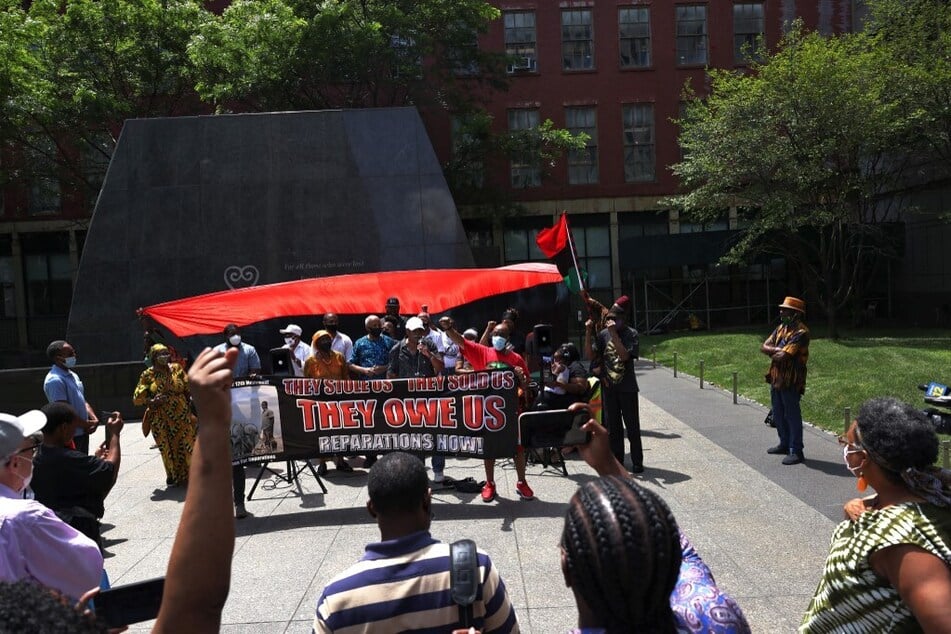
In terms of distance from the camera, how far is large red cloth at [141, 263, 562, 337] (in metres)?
11.0

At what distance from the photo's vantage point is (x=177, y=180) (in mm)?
16906

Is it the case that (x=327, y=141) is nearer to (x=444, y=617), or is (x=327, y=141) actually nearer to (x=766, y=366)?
(x=766, y=366)

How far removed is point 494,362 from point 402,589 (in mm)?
6255

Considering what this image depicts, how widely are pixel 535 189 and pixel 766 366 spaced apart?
18.1 meters

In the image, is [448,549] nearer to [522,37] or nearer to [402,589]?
[402,589]

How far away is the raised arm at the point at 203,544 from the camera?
159 centimetres

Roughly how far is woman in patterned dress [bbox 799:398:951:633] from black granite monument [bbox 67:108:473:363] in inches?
580

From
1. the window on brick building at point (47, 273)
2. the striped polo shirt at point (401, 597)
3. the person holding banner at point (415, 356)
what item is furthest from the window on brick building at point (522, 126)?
the striped polo shirt at point (401, 597)

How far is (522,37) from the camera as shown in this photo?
33438 mm

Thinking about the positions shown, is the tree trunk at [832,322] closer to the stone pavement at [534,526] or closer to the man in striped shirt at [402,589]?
the stone pavement at [534,526]

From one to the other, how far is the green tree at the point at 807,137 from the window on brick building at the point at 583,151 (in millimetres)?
8353

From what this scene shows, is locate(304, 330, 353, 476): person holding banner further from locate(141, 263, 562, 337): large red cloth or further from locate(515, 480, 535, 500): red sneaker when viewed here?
locate(515, 480, 535, 500): red sneaker

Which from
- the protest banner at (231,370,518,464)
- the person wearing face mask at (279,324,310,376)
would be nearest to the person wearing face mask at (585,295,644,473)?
the protest banner at (231,370,518,464)

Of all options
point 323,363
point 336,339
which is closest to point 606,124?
point 336,339
